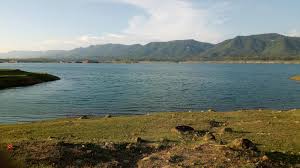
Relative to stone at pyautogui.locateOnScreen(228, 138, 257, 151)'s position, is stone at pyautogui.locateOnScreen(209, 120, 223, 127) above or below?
below

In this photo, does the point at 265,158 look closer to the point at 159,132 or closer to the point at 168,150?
the point at 168,150

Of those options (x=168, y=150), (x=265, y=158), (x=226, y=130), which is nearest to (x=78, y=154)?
(x=168, y=150)

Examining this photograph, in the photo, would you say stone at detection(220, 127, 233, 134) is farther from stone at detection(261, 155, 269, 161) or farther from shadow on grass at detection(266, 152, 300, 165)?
stone at detection(261, 155, 269, 161)

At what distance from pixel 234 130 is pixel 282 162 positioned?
11162 millimetres

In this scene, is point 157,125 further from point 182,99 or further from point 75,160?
point 182,99

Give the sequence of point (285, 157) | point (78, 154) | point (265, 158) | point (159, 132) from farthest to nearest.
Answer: point (159, 132) < point (285, 157) < point (78, 154) < point (265, 158)

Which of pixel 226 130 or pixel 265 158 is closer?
pixel 265 158

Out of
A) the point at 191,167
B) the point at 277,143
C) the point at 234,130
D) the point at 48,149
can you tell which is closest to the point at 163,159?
the point at 191,167

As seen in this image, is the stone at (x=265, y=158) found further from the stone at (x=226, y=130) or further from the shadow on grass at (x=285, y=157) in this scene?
the stone at (x=226, y=130)

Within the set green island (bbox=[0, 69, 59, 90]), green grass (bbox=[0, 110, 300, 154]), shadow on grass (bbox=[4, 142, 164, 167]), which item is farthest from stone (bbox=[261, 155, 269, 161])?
green island (bbox=[0, 69, 59, 90])

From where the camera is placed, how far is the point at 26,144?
70.1 feet

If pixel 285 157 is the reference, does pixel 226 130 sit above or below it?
below

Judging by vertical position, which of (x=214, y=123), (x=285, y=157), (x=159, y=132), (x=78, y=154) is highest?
(x=78, y=154)

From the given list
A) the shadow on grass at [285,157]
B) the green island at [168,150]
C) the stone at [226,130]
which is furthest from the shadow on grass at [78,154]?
the stone at [226,130]
